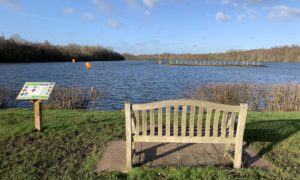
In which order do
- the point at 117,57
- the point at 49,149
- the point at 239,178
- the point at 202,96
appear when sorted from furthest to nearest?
the point at 117,57 → the point at 202,96 → the point at 49,149 → the point at 239,178

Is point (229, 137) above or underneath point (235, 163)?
Answer: above

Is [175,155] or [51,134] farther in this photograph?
[51,134]

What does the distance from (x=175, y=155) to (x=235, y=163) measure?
1091mm

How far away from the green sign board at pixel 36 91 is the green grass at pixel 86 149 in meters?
0.80

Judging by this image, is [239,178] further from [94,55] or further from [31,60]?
[94,55]

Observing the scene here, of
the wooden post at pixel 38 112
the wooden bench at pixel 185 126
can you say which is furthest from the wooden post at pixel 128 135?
the wooden post at pixel 38 112

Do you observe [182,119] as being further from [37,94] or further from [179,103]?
[37,94]

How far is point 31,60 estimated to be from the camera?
8462 cm

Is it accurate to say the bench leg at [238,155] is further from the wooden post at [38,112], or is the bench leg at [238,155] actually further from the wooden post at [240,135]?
the wooden post at [38,112]

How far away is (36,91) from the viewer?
7027 mm

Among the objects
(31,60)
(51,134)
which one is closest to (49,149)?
(51,134)

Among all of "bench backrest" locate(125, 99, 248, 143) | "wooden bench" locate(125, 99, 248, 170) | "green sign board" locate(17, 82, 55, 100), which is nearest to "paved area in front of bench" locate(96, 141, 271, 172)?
"wooden bench" locate(125, 99, 248, 170)

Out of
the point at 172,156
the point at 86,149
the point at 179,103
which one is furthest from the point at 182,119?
the point at 86,149

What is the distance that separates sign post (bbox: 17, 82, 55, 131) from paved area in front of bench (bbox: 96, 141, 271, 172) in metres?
2.07
